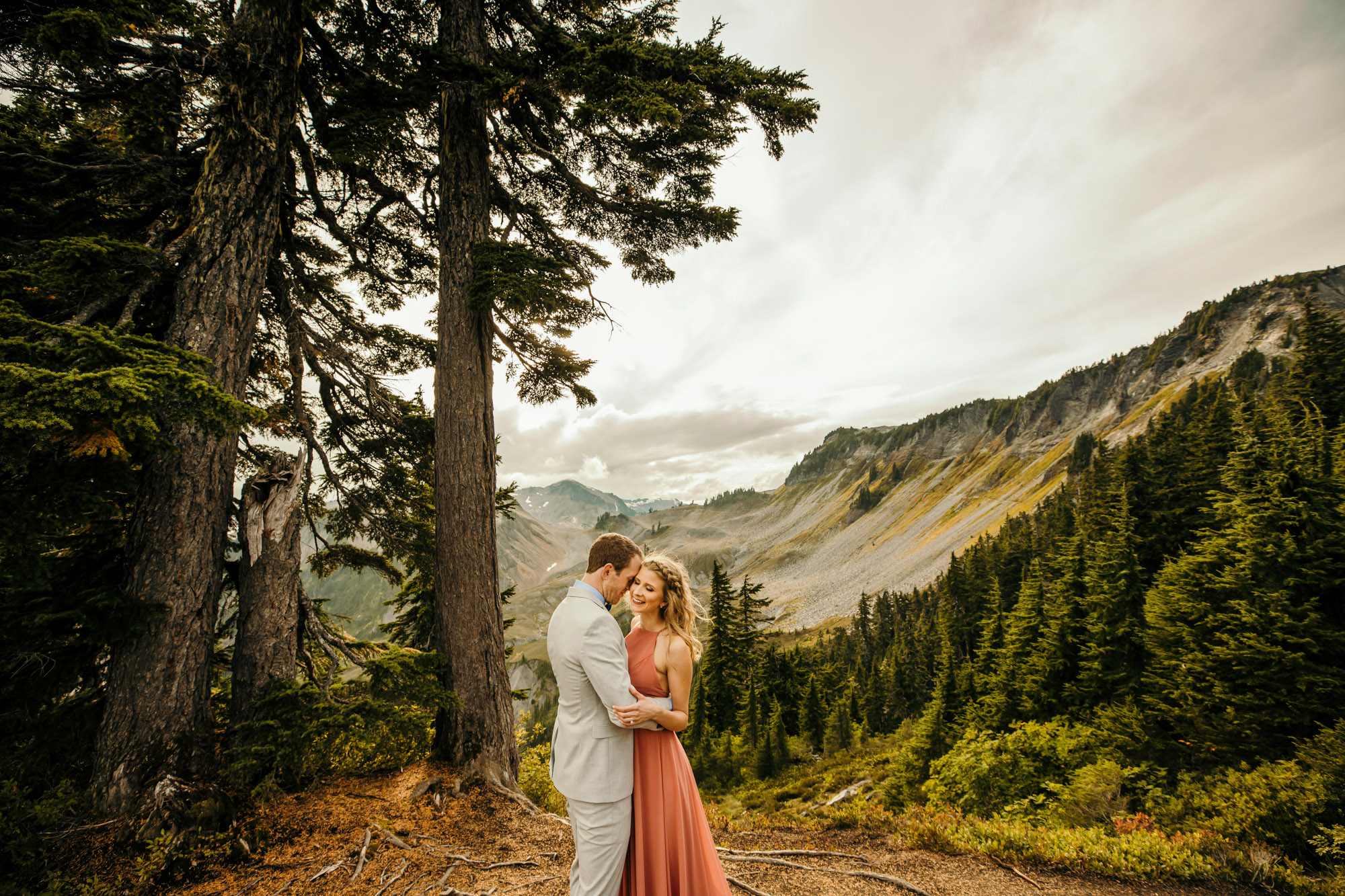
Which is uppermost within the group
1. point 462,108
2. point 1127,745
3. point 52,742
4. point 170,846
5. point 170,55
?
point 462,108

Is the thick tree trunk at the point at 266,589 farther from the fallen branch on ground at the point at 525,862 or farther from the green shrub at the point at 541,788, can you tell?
the green shrub at the point at 541,788

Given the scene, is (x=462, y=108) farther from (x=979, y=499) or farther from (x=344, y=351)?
(x=979, y=499)

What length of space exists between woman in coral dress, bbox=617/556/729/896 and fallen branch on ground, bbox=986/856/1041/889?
404 centimetres

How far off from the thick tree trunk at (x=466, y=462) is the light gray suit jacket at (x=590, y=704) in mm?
3157

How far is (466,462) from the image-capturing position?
6.00 meters

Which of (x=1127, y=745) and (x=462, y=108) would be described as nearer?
(x=462, y=108)

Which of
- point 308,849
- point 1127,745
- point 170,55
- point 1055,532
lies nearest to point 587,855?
point 308,849

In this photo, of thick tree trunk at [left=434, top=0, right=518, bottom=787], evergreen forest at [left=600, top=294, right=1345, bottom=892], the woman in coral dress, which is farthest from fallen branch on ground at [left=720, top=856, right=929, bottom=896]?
thick tree trunk at [left=434, top=0, right=518, bottom=787]

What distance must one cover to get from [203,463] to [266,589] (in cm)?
145

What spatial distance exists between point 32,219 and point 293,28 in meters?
3.41

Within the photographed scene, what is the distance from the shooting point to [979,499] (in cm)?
11919

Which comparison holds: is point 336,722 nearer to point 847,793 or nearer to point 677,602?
point 677,602

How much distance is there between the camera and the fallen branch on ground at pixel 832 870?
4.38 meters

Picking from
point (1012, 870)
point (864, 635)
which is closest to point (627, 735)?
point (1012, 870)
